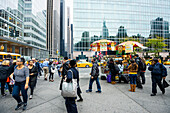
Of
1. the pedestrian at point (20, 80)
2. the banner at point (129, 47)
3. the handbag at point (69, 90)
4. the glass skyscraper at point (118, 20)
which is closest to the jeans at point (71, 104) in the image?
the handbag at point (69, 90)

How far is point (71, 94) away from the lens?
9.36 ft

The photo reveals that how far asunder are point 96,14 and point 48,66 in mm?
43094

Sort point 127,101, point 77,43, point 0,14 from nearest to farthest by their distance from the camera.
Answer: point 127,101 → point 0,14 → point 77,43

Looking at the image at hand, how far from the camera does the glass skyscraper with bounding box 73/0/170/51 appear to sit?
151 ft

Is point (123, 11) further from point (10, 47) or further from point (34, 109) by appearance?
point (34, 109)

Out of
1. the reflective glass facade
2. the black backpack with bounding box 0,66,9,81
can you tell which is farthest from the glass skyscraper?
the black backpack with bounding box 0,66,9,81

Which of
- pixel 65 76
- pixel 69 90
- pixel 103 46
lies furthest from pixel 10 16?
pixel 69 90

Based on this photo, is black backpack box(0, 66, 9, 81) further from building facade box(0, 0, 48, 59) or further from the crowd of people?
building facade box(0, 0, 48, 59)

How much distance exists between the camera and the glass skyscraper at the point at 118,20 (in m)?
46.0

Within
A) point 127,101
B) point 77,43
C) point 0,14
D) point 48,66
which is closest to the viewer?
point 127,101

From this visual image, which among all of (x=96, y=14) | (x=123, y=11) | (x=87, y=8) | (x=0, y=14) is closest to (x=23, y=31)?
(x=0, y=14)

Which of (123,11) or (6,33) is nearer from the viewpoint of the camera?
(6,33)

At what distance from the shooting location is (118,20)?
160ft

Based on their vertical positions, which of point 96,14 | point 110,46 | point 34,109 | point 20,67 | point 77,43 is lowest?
point 34,109
